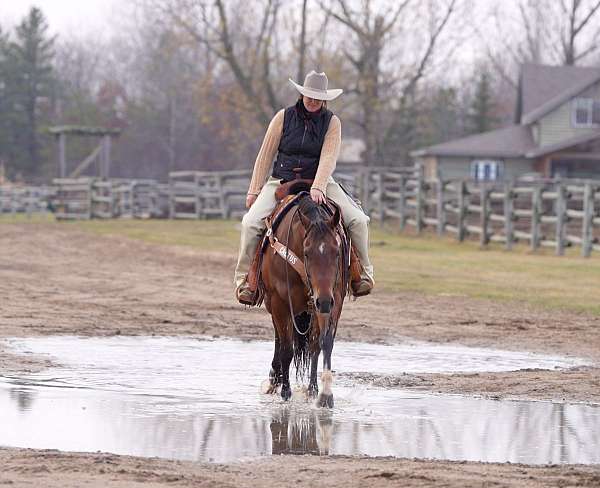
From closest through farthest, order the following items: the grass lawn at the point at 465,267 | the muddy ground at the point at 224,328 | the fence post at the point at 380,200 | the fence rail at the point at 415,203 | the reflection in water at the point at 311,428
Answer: the muddy ground at the point at 224,328 < the reflection in water at the point at 311,428 < the grass lawn at the point at 465,267 < the fence rail at the point at 415,203 < the fence post at the point at 380,200

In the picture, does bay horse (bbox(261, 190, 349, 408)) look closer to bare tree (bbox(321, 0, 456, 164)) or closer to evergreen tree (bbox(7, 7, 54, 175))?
bare tree (bbox(321, 0, 456, 164))

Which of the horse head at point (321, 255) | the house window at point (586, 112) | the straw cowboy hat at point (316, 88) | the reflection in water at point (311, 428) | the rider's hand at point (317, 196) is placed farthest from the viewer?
the house window at point (586, 112)

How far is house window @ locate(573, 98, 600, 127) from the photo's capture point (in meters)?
58.2

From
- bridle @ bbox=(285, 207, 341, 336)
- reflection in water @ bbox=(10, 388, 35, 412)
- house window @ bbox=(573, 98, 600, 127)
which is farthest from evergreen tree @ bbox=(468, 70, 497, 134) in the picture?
reflection in water @ bbox=(10, 388, 35, 412)

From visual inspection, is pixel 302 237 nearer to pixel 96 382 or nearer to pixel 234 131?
pixel 96 382

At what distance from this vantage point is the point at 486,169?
58.7m

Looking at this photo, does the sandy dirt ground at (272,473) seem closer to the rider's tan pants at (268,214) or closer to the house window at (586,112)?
the rider's tan pants at (268,214)

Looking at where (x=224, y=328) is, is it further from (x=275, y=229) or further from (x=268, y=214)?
(x=275, y=229)

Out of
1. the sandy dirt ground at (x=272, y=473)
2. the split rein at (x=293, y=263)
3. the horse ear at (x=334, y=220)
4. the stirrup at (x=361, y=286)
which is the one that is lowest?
the sandy dirt ground at (x=272, y=473)

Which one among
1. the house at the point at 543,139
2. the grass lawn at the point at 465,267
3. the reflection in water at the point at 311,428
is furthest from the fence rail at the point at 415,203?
the reflection in water at the point at 311,428

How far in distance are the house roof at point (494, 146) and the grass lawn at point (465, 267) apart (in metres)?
22.1

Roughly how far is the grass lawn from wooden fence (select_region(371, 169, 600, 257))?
14.6 inches

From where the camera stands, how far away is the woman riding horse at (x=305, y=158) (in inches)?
388

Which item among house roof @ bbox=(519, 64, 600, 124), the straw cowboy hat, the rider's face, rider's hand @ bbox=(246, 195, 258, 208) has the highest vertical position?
house roof @ bbox=(519, 64, 600, 124)
